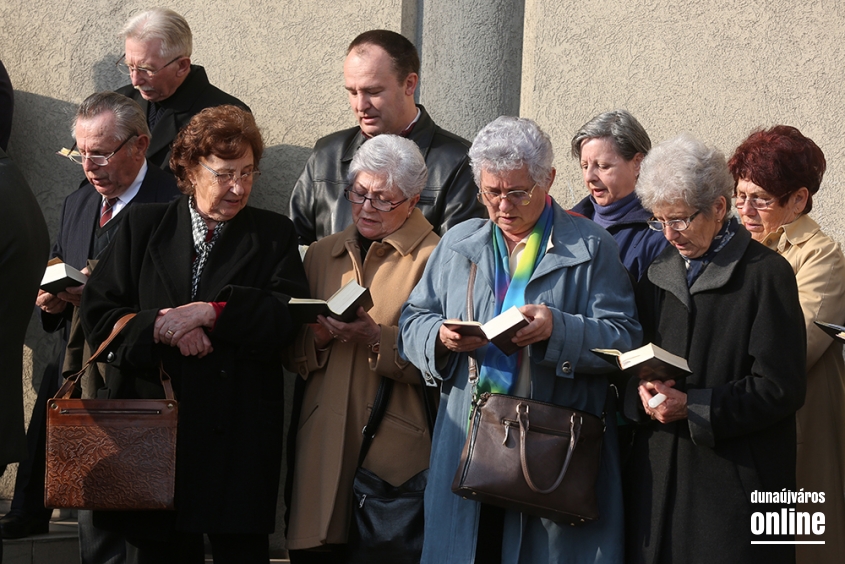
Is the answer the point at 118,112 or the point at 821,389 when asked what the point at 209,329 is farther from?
the point at 821,389

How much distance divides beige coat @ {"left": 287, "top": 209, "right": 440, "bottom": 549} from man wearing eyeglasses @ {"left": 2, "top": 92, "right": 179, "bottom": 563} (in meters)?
1.12

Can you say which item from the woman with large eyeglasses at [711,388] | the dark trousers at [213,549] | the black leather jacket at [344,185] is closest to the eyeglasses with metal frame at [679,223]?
the woman with large eyeglasses at [711,388]

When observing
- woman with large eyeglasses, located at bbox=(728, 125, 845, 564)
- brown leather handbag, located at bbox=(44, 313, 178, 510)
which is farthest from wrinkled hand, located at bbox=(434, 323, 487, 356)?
woman with large eyeglasses, located at bbox=(728, 125, 845, 564)

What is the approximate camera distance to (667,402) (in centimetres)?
347

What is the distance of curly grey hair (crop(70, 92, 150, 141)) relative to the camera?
485 centimetres

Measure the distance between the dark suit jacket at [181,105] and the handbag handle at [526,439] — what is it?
2577mm

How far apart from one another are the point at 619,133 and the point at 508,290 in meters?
1.34

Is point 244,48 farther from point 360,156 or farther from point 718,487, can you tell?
point 718,487

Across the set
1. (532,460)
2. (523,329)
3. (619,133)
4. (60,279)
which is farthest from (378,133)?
(532,460)

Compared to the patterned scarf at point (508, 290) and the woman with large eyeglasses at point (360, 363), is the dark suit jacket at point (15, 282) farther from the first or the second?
the patterned scarf at point (508, 290)

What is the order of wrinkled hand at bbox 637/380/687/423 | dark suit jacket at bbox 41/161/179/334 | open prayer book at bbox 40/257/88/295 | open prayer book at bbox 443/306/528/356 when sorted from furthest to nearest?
dark suit jacket at bbox 41/161/179/334 → open prayer book at bbox 40/257/88/295 → wrinkled hand at bbox 637/380/687/423 → open prayer book at bbox 443/306/528/356

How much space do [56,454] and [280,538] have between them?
197 cm

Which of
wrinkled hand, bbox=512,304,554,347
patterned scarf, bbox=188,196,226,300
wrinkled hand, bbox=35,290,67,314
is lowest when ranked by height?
wrinkled hand, bbox=512,304,554,347

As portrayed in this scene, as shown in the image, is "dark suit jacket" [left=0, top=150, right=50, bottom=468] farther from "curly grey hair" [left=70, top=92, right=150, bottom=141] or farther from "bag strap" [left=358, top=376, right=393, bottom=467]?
"bag strap" [left=358, top=376, right=393, bottom=467]
